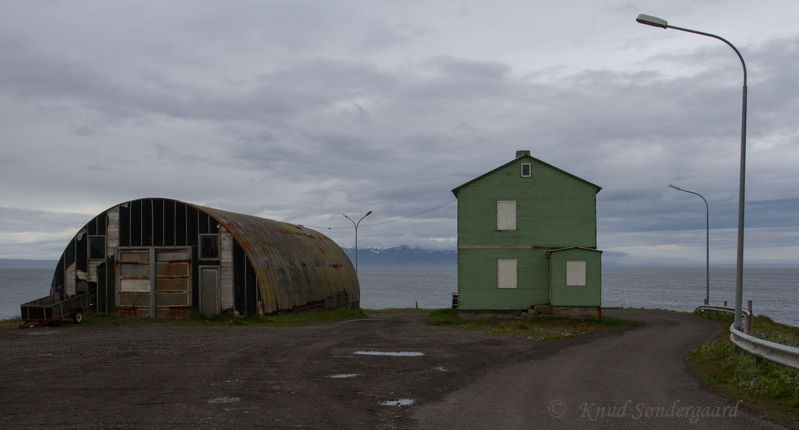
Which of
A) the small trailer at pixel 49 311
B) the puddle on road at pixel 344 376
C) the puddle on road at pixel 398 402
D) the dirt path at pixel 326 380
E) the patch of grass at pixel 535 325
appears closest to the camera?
the dirt path at pixel 326 380

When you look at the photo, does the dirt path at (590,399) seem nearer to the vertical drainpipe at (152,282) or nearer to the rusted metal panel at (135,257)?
the vertical drainpipe at (152,282)

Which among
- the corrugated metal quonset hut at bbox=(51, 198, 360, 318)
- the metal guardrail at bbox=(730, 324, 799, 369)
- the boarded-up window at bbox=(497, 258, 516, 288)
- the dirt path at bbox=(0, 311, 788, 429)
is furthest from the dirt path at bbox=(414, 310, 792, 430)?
the corrugated metal quonset hut at bbox=(51, 198, 360, 318)

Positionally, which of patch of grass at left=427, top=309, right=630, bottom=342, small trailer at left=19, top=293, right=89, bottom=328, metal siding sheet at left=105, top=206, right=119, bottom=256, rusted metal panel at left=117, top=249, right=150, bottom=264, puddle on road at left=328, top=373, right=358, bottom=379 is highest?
metal siding sheet at left=105, top=206, right=119, bottom=256

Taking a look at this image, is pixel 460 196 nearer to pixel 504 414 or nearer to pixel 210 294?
pixel 210 294

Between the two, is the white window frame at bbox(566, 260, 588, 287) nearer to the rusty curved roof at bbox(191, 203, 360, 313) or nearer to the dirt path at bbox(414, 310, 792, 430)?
the dirt path at bbox(414, 310, 792, 430)

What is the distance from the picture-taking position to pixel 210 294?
3094cm

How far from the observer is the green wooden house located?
32.2 meters

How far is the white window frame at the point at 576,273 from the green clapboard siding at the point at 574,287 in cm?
10

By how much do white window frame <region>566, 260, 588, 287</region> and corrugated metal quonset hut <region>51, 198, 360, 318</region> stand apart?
562 inches

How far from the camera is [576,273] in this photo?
1232 inches

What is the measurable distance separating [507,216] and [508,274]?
2.96 m

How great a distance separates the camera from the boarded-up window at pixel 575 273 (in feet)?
103

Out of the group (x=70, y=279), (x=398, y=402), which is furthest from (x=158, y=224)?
(x=398, y=402)

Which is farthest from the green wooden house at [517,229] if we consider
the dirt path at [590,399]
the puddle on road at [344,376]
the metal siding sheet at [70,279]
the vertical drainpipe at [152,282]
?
the metal siding sheet at [70,279]
